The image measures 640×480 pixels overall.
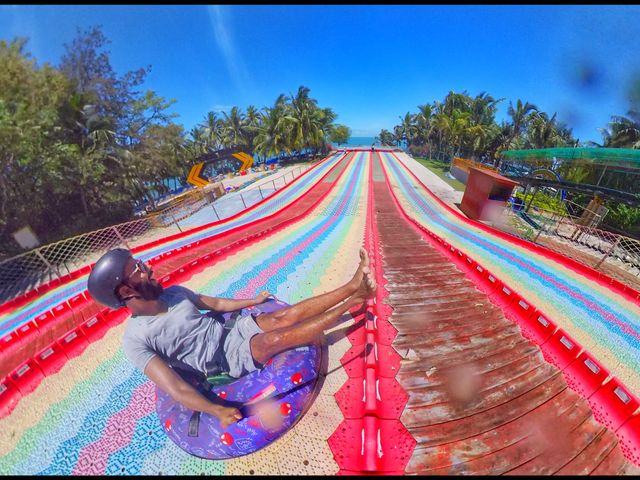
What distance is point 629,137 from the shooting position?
2109 cm

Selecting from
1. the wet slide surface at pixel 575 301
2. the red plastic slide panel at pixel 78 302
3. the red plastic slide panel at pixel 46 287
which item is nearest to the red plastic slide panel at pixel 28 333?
the red plastic slide panel at pixel 78 302

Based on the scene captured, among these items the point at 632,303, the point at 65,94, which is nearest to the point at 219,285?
the point at 632,303

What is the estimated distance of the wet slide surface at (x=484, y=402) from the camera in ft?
6.61

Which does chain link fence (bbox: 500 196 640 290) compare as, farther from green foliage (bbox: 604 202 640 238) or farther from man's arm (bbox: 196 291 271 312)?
man's arm (bbox: 196 291 271 312)

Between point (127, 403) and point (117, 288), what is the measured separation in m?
1.48

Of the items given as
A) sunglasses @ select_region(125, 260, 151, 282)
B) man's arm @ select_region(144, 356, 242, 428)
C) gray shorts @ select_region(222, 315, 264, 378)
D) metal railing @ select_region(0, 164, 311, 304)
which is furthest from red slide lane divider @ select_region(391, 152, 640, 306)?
metal railing @ select_region(0, 164, 311, 304)

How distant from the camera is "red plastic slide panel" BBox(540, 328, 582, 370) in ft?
9.19

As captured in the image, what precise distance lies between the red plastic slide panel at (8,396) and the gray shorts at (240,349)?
242cm

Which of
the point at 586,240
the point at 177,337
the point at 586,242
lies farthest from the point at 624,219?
the point at 177,337

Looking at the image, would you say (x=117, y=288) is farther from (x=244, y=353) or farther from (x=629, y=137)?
(x=629, y=137)

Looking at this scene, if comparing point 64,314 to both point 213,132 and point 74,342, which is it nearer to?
point 74,342

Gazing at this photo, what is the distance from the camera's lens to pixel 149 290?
7.08 ft

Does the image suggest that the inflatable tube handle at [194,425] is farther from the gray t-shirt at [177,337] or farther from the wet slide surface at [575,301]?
the wet slide surface at [575,301]

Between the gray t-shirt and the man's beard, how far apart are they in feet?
0.59
